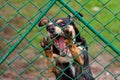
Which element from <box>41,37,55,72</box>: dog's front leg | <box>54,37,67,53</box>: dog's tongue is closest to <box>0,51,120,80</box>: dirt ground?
<box>54,37,67,53</box>: dog's tongue

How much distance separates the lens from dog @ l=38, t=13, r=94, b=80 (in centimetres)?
423

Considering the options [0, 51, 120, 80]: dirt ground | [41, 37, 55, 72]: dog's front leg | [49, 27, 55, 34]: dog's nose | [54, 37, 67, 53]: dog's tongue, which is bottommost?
[41, 37, 55, 72]: dog's front leg

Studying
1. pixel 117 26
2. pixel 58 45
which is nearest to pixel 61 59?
pixel 58 45

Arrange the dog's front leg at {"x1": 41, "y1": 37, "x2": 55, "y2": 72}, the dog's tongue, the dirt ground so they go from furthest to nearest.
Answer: the dirt ground → the dog's tongue → the dog's front leg at {"x1": 41, "y1": 37, "x2": 55, "y2": 72}

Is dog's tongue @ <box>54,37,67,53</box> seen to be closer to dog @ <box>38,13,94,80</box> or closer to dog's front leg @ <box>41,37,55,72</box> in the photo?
dog @ <box>38,13,94,80</box>

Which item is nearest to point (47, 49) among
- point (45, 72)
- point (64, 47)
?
point (64, 47)

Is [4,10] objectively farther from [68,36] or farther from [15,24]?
[68,36]

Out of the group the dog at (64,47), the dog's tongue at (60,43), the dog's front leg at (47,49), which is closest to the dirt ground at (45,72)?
the dog at (64,47)

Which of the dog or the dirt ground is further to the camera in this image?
the dirt ground

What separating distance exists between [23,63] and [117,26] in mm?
1877

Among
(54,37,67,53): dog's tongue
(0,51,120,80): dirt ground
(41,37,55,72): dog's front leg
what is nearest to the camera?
A: (41,37,55,72): dog's front leg

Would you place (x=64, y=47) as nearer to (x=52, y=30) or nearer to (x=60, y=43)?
(x=60, y=43)

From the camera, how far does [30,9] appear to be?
346 inches

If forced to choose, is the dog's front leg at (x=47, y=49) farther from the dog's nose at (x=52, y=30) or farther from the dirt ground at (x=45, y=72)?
the dirt ground at (x=45, y=72)
